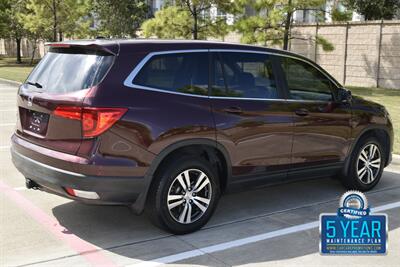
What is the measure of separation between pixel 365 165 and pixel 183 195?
9.09 ft

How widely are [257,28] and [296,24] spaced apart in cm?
575

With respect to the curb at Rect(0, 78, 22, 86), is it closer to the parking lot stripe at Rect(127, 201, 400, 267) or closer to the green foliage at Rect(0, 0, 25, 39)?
the green foliage at Rect(0, 0, 25, 39)

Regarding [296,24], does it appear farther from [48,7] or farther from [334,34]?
[48,7]

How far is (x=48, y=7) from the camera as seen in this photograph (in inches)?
1193

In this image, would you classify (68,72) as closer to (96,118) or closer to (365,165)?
(96,118)

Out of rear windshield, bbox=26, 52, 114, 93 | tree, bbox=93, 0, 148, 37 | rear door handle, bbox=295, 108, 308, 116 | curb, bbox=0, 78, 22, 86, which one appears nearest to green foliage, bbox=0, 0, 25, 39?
tree, bbox=93, 0, 148, 37

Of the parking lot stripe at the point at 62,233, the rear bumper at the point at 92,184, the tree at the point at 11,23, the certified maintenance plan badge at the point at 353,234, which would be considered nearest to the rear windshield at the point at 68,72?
the rear bumper at the point at 92,184

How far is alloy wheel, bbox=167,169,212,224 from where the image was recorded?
4805 mm

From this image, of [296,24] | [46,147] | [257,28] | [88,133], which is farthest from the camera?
[296,24]

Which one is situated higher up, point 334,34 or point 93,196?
point 334,34

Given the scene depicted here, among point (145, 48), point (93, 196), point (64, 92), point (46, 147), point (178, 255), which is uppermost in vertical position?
point (145, 48)

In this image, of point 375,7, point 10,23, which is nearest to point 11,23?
point 10,23

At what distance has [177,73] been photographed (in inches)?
192

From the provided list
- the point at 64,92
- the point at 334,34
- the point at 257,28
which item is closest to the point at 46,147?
the point at 64,92
